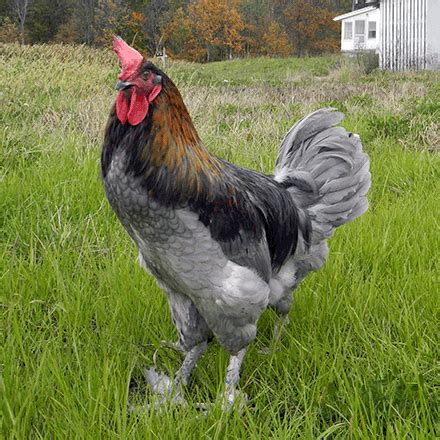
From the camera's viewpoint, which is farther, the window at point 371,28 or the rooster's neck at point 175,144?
the window at point 371,28

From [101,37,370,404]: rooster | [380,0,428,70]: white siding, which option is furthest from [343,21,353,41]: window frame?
[101,37,370,404]: rooster

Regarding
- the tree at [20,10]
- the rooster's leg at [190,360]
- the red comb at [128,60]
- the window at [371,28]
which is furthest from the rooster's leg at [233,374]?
the tree at [20,10]

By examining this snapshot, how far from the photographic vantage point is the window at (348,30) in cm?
3662

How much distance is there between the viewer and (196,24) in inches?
1741

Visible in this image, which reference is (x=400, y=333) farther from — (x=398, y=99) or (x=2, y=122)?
(x=398, y=99)

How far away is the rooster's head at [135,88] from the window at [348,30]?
3758cm

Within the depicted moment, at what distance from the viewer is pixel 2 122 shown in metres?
6.24

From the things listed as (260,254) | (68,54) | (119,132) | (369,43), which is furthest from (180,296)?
(369,43)

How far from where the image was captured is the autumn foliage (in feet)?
127

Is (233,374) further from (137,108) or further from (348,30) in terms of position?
(348,30)

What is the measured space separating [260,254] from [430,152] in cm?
412

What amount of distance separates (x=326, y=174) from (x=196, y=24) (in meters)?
44.4

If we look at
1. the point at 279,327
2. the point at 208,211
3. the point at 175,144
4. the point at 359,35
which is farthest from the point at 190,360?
the point at 359,35

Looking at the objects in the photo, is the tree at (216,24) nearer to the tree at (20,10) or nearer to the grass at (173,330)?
the tree at (20,10)
